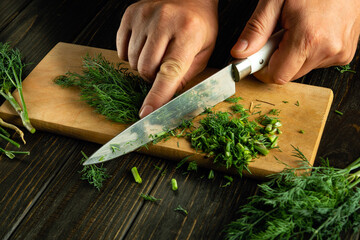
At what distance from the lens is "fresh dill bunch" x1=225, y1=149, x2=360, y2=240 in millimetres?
1574

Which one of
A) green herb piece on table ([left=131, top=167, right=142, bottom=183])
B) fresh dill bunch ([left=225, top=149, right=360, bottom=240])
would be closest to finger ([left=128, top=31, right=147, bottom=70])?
green herb piece on table ([left=131, top=167, right=142, bottom=183])

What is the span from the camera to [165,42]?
207 centimetres

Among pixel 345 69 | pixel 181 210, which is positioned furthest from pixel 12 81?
pixel 345 69

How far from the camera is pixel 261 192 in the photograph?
1844 mm

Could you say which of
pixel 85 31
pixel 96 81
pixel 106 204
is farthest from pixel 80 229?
pixel 85 31

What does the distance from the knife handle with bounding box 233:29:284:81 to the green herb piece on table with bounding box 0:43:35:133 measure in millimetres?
1155

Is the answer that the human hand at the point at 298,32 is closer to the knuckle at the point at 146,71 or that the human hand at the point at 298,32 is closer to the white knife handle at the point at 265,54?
the white knife handle at the point at 265,54

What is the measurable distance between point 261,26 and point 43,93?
128cm

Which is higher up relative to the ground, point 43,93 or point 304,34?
point 304,34

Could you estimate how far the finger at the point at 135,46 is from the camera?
2.15 m

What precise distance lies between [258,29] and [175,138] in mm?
690

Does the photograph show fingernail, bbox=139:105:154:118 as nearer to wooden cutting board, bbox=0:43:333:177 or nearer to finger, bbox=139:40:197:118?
finger, bbox=139:40:197:118

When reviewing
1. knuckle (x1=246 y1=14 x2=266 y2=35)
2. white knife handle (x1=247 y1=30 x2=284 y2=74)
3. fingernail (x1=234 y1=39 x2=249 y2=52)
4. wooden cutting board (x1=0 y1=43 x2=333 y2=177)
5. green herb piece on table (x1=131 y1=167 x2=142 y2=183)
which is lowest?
green herb piece on table (x1=131 y1=167 x2=142 y2=183)

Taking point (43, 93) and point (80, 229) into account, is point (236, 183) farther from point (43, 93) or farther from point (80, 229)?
point (43, 93)
